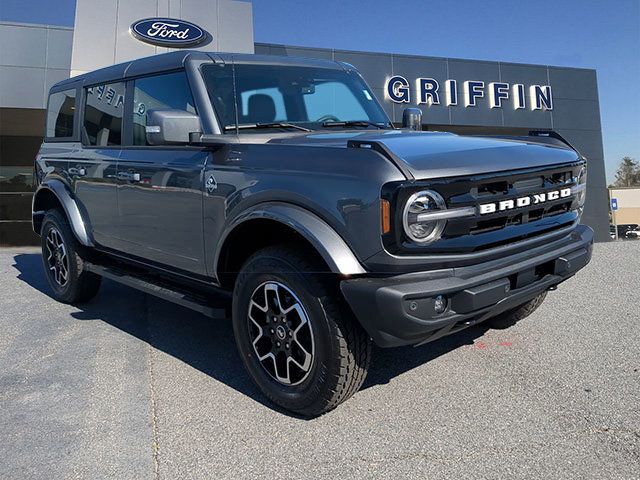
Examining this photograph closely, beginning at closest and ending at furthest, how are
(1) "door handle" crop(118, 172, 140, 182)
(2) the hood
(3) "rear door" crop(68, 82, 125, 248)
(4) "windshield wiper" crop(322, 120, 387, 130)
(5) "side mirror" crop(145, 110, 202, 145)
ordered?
(2) the hood < (5) "side mirror" crop(145, 110, 202, 145) < (4) "windshield wiper" crop(322, 120, 387, 130) < (1) "door handle" crop(118, 172, 140, 182) < (3) "rear door" crop(68, 82, 125, 248)

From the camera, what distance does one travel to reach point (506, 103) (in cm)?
1992

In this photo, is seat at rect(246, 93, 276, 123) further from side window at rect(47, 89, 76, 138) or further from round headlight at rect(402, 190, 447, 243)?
side window at rect(47, 89, 76, 138)

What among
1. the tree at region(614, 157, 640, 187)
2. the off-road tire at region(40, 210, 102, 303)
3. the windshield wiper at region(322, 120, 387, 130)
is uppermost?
the tree at region(614, 157, 640, 187)

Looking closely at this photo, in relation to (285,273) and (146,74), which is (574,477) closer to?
(285,273)

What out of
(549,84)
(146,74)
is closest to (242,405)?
(146,74)

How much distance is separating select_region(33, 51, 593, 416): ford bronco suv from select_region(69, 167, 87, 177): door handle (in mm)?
234

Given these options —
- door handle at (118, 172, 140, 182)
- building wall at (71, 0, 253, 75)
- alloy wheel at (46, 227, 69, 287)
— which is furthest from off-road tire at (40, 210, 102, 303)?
building wall at (71, 0, 253, 75)

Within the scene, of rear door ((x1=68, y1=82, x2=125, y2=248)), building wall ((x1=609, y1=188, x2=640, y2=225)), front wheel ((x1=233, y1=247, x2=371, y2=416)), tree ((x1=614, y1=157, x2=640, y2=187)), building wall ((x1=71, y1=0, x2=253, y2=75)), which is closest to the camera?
front wheel ((x1=233, y1=247, x2=371, y2=416))

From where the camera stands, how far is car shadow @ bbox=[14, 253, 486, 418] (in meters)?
3.43

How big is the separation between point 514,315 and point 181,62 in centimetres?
292

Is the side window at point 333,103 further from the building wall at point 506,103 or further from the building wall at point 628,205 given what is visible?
the building wall at point 628,205

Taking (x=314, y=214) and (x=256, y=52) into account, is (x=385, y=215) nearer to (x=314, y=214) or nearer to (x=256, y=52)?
(x=314, y=214)

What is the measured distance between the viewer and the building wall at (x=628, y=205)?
4775cm

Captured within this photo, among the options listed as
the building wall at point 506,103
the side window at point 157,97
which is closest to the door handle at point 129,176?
the side window at point 157,97
